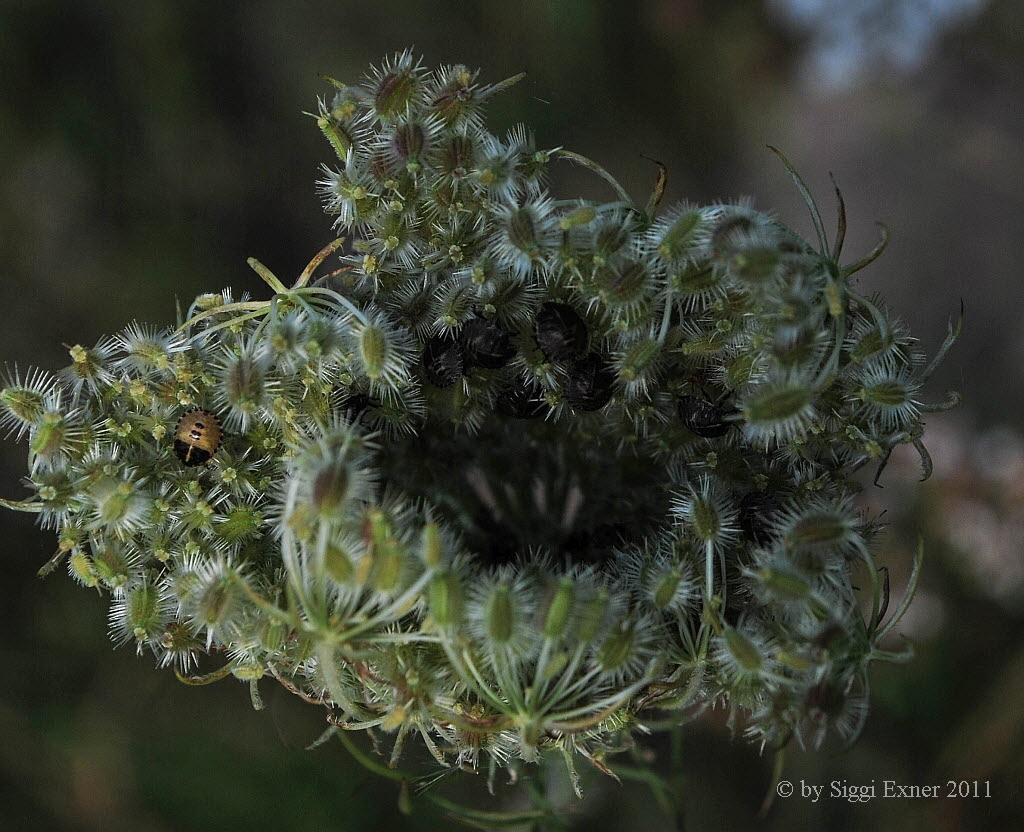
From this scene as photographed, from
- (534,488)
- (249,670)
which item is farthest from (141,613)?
(534,488)

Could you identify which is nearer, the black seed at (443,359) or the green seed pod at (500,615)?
the green seed pod at (500,615)

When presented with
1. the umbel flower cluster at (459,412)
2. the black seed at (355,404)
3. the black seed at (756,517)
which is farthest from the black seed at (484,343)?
the black seed at (756,517)

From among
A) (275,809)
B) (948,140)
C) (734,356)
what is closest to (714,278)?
(734,356)

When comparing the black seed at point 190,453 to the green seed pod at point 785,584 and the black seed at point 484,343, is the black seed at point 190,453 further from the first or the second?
the green seed pod at point 785,584

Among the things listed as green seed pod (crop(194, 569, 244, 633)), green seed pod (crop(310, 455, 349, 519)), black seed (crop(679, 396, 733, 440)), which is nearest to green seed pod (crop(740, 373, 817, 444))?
black seed (crop(679, 396, 733, 440))

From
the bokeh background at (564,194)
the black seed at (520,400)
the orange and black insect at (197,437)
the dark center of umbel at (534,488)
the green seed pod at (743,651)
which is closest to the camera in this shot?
the green seed pod at (743,651)
